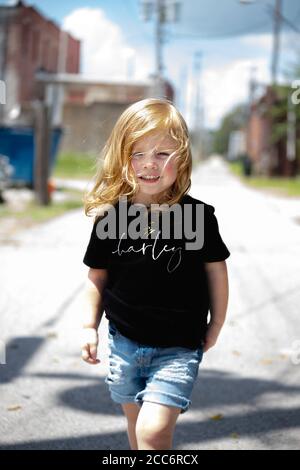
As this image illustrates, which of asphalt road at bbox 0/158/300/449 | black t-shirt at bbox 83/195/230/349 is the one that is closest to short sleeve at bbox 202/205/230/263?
black t-shirt at bbox 83/195/230/349

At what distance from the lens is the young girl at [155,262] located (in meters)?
2.29

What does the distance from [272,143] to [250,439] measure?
1454 inches

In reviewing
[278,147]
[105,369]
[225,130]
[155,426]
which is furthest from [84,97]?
[225,130]

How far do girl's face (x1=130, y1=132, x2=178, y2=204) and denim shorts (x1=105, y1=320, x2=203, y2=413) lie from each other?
473 millimetres

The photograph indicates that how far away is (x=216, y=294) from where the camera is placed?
240 cm

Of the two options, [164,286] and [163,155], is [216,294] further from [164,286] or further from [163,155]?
[163,155]

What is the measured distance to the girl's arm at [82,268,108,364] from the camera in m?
2.44

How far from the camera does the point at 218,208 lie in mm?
15312

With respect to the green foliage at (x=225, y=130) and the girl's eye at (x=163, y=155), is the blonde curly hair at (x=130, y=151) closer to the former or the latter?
the girl's eye at (x=163, y=155)

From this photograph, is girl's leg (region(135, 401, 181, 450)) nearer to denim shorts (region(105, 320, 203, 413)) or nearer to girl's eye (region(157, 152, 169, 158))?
denim shorts (region(105, 320, 203, 413))

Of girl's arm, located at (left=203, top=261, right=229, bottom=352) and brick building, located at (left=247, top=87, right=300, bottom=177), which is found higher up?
girl's arm, located at (left=203, top=261, right=229, bottom=352)

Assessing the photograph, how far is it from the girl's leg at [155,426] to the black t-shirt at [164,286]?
7.6 inches

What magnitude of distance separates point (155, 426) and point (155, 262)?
49cm

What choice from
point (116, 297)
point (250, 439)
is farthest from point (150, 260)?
point (250, 439)
